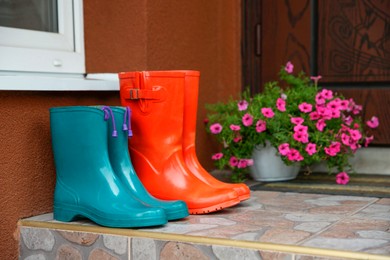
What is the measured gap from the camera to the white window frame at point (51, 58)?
180 centimetres

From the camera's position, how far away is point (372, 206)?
1.84 m

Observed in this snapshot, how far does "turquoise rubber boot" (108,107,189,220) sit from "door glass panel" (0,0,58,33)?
1.55 feet

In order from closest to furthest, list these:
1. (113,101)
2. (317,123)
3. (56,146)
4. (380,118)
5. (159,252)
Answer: (159,252)
(56,146)
(113,101)
(317,123)
(380,118)

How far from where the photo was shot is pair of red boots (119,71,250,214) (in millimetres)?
1746

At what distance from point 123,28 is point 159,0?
0.16 meters

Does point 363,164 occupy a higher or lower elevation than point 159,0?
lower

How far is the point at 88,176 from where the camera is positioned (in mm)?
1688

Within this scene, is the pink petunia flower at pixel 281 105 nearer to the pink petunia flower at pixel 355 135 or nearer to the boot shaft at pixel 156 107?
the pink petunia flower at pixel 355 135

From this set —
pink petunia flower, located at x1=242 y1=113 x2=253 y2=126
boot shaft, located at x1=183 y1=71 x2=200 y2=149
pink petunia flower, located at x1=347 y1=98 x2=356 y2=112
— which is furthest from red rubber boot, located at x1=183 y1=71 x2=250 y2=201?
pink petunia flower, located at x1=347 y1=98 x2=356 y2=112

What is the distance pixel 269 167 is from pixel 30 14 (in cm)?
99

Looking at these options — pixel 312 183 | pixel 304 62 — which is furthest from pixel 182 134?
pixel 304 62

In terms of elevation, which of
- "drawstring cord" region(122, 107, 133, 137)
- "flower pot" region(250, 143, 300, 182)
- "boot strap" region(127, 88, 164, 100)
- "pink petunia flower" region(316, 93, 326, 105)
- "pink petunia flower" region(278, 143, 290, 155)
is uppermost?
"boot strap" region(127, 88, 164, 100)

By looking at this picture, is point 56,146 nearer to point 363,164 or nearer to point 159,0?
point 159,0

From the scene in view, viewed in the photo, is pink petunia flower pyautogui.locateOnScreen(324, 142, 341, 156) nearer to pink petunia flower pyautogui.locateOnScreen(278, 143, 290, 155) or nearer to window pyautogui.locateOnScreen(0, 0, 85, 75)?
pink petunia flower pyautogui.locateOnScreen(278, 143, 290, 155)
